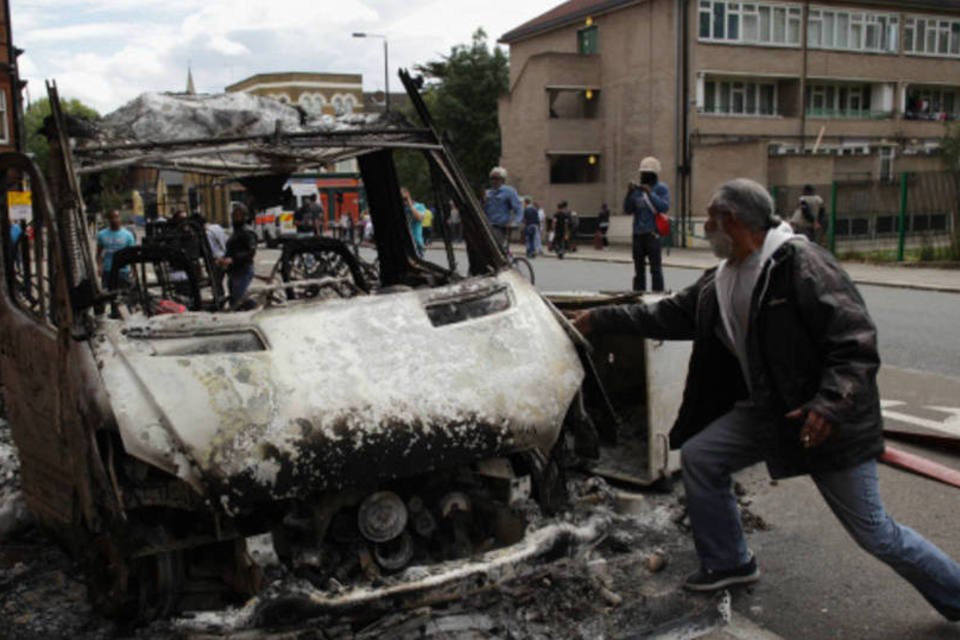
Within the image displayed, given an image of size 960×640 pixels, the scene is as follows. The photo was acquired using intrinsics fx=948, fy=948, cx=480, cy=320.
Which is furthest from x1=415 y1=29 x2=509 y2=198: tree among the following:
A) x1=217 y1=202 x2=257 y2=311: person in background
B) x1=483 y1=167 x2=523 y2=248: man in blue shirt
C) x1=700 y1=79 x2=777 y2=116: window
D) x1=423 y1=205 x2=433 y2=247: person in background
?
x1=217 y1=202 x2=257 y2=311: person in background

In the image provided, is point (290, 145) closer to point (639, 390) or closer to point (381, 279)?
point (381, 279)

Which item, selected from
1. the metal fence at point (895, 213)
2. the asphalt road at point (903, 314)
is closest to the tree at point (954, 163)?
the metal fence at point (895, 213)

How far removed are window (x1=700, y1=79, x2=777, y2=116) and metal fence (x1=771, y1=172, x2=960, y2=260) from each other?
11.9 metres

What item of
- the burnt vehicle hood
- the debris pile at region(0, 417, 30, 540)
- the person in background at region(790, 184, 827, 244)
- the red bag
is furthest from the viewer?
the person in background at region(790, 184, 827, 244)

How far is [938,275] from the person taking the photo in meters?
18.7

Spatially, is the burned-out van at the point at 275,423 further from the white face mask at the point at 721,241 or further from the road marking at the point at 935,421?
the road marking at the point at 935,421

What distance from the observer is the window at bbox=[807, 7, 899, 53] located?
39406 mm

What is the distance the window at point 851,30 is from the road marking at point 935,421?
3570 centimetres

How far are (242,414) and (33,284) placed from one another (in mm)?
1889

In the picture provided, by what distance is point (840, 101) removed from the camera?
42.3 metres

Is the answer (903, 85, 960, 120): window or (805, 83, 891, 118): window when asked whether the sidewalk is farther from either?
(903, 85, 960, 120): window

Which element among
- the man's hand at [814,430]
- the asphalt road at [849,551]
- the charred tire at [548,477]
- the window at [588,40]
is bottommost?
the asphalt road at [849,551]

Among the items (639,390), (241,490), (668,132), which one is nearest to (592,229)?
(668,132)

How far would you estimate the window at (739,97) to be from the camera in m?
38.6
